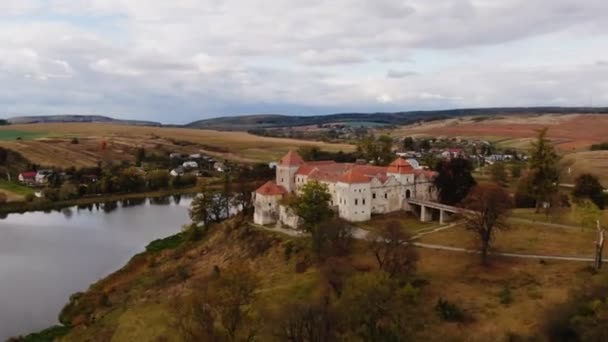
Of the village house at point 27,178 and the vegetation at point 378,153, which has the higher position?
the vegetation at point 378,153

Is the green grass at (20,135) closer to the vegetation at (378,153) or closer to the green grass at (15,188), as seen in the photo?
the green grass at (15,188)

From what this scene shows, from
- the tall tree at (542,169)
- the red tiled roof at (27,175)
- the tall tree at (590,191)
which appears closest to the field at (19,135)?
the red tiled roof at (27,175)

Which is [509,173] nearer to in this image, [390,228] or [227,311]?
[390,228]

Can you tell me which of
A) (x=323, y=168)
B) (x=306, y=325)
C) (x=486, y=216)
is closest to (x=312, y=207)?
(x=323, y=168)


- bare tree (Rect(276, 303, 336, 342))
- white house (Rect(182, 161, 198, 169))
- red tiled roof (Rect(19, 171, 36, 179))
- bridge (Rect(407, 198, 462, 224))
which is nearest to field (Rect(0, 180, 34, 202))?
red tiled roof (Rect(19, 171, 36, 179))

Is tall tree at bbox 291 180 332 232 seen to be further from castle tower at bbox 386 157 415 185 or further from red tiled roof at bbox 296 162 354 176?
castle tower at bbox 386 157 415 185
